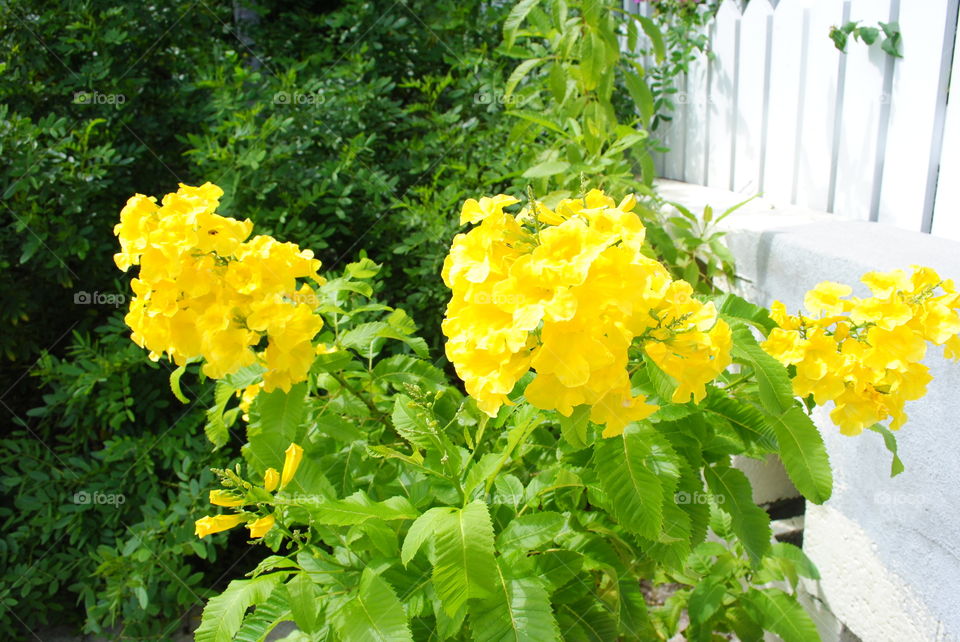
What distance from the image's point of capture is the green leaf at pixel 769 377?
3.91 feet

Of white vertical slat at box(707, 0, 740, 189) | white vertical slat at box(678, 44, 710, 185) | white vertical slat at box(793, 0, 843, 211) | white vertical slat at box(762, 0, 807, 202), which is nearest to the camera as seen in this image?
white vertical slat at box(793, 0, 843, 211)

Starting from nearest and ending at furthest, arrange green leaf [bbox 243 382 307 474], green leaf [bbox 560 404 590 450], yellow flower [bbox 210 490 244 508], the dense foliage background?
green leaf [bbox 560 404 590 450] → yellow flower [bbox 210 490 244 508] → green leaf [bbox 243 382 307 474] → the dense foliage background

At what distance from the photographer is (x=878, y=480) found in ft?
6.53

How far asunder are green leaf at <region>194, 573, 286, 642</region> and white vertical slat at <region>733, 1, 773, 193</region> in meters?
2.26

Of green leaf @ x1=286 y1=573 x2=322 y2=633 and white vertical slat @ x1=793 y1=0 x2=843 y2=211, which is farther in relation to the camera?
white vertical slat @ x1=793 y1=0 x2=843 y2=211

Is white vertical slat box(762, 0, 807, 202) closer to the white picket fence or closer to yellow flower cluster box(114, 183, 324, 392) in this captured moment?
the white picket fence

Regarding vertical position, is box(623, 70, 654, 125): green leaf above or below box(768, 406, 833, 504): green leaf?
above

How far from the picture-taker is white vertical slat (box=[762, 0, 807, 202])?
7.82 feet

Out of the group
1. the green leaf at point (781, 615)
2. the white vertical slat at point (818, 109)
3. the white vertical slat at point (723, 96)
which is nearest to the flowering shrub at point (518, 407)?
the green leaf at point (781, 615)

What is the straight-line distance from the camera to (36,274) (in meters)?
2.76

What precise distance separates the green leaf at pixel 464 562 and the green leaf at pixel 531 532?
18 centimetres

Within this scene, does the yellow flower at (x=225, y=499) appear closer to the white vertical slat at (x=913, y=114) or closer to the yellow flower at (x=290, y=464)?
the yellow flower at (x=290, y=464)

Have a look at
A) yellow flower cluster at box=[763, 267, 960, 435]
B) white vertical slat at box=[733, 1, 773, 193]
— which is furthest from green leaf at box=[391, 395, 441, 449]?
white vertical slat at box=[733, 1, 773, 193]

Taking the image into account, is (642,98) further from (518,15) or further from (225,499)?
(225,499)
